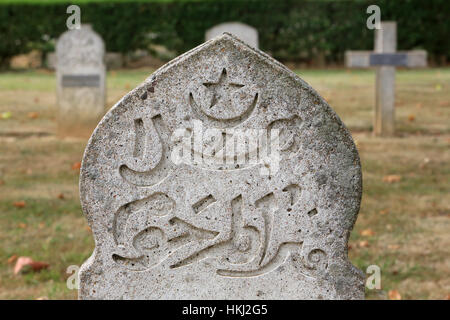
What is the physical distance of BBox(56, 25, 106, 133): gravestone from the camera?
28.7 feet

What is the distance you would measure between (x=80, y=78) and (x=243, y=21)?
24.8 ft

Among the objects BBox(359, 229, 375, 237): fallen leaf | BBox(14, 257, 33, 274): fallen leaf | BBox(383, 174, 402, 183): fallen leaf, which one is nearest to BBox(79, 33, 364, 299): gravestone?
BBox(14, 257, 33, 274): fallen leaf

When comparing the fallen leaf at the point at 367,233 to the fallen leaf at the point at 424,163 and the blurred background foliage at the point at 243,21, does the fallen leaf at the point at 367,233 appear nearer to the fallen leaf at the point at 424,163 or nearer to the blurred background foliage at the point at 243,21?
the fallen leaf at the point at 424,163

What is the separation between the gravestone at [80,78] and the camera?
28.7ft

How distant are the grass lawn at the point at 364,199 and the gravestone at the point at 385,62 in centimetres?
34

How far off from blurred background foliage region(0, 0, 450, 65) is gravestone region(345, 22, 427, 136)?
22.1 feet

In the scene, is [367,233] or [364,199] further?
[364,199]

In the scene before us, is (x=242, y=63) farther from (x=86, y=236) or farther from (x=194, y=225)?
(x=86, y=236)

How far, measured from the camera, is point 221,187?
2668mm

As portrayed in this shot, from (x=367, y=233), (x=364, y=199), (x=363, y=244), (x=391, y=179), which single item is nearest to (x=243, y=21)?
(x=391, y=179)

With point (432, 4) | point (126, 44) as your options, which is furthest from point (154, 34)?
point (432, 4)

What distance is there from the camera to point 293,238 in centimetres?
268
